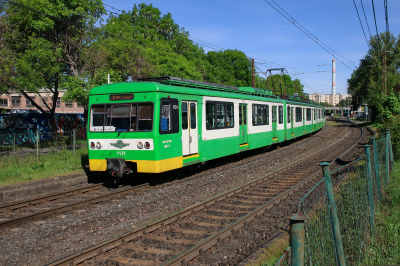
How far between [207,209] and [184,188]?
8.05ft

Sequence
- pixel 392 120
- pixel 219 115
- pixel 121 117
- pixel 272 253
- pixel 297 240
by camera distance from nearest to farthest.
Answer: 1. pixel 297 240
2. pixel 272 253
3. pixel 121 117
4. pixel 219 115
5. pixel 392 120

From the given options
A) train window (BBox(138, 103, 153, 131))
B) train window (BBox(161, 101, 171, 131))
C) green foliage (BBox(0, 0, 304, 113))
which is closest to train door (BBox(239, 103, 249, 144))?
train window (BBox(161, 101, 171, 131))

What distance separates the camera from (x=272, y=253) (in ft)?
16.4

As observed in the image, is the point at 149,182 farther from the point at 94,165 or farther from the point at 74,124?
the point at 74,124

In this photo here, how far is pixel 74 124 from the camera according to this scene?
30.5 m

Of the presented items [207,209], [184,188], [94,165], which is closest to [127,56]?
[94,165]

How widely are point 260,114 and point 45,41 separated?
11619 millimetres

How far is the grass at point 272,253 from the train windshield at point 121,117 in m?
5.49

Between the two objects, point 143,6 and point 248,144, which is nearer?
point 248,144

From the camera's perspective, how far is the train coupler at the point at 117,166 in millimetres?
9914

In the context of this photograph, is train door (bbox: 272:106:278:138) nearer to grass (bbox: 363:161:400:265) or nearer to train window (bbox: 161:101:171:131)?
train window (bbox: 161:101:171:131)

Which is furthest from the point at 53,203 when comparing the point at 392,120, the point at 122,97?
the point at 392,120

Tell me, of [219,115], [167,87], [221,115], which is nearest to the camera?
[167,87]

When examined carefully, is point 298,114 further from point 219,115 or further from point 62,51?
point 62,51
